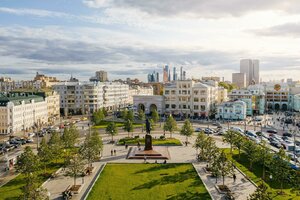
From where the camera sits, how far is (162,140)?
211 ft

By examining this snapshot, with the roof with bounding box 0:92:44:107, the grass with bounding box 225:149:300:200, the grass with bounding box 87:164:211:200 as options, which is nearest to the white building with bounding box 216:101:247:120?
the grass with bounding box 225:149:300:200

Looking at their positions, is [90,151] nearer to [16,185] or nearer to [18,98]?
[16,185]

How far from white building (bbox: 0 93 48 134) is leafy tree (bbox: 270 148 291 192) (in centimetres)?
6196

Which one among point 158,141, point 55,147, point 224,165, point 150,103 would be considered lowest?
point 158,141

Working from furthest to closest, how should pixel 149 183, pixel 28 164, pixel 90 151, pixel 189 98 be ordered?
pixel 189 98
pixel 90 151
pixel 149 183
pixel 28 164

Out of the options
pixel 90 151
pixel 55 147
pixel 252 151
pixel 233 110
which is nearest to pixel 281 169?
pixel 252 151

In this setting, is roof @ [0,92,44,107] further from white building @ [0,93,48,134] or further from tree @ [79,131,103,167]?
tree @ [79,131,103,167]

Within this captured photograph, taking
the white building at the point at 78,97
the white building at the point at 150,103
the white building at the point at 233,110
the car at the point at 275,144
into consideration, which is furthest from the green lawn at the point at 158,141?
the white building at the point at 78,97

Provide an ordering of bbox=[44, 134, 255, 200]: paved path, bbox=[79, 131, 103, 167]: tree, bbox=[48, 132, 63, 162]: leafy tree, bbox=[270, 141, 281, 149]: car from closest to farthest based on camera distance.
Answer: bbox=[44, 134, 255, 200]: paved path
bbox=[79, 131, 103, 167]: tree
bbox=[48, 132, 63, 162]: leafy tree
bbox=[270, 141, 281, 149]: car

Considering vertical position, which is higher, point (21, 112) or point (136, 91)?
point (136, 91)

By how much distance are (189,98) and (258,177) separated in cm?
6800

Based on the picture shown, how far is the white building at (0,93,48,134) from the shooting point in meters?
74.9

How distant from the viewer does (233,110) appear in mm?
99625

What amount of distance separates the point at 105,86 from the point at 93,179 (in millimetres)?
93564
